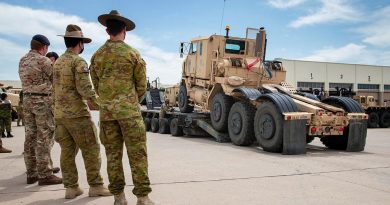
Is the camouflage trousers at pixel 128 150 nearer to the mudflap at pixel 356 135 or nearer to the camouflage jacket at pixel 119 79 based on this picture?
the camouflage jacket at pixel 119 79

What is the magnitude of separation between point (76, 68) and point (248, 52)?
8.76m

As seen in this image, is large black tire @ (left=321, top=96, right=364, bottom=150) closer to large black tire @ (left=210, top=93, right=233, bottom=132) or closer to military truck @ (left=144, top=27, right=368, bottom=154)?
military truck @ (left=144, top=27, right=368, bottom=154)

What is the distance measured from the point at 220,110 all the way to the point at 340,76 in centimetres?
3797

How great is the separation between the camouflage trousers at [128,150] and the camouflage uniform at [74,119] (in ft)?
2.00

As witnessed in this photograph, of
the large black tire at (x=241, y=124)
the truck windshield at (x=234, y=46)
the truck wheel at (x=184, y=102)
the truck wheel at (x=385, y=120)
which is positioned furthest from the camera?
the truck wheel at (x=385, y=120)

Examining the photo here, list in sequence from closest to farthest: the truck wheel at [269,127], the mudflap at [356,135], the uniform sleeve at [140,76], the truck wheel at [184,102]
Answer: the uniform sleeve at [140,76], the truck wheel at [269,127], the mudflap at [356,135], the truck wheel at [184,102]

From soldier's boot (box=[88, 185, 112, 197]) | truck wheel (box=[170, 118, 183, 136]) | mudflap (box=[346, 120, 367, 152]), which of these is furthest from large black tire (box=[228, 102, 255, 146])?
soldier's boot (box=[88, 185, 112, 197])

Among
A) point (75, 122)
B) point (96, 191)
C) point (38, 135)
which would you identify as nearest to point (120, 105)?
point (75, 122)

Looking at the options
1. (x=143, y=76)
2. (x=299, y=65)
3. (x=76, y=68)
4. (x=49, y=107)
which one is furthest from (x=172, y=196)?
(x=299, y=65)

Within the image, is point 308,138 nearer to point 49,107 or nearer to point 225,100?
point 225,100

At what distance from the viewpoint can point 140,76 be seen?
4.10 metres

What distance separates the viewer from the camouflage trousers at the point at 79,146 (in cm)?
464

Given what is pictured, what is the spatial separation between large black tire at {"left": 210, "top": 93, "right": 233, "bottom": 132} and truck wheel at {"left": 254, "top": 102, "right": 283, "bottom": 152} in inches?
67.1

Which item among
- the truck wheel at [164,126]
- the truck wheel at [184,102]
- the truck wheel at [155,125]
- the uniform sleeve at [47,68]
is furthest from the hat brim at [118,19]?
the truck wheel at [155,125]
